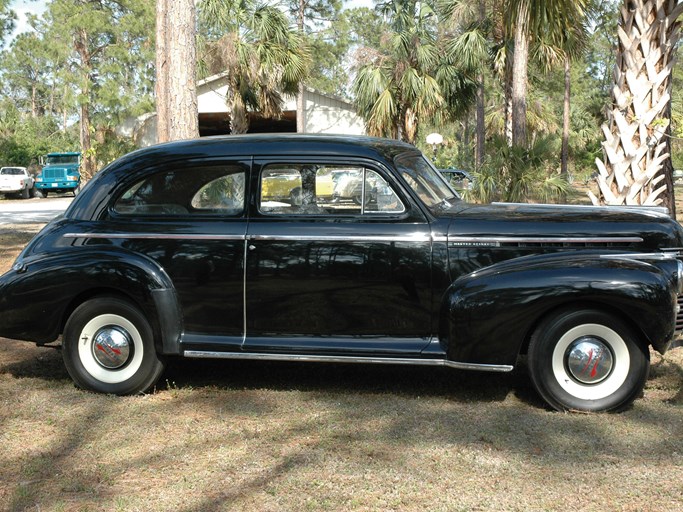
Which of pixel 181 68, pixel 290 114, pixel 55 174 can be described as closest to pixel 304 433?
pixel 181 68

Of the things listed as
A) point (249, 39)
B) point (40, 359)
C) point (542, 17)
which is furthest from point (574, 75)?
point (40, 359)

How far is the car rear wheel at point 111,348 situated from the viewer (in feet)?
17.4

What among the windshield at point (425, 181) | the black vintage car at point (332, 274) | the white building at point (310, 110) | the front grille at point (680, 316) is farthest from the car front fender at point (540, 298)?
the white building at point (310, 110)

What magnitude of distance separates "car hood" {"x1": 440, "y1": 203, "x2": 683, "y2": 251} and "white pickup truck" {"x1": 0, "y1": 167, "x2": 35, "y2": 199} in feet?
98.1

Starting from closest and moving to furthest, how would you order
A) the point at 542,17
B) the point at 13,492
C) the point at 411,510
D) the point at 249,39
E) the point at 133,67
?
the point at 411,510, the point at 13,492, the point at 542,17, the point at 249,39, the point at 133,67

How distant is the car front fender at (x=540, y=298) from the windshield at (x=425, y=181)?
2.15 ft

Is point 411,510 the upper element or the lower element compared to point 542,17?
lower

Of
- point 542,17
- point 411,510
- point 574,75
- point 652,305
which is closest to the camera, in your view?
point 411,510

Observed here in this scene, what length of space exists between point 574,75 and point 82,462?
190 ft

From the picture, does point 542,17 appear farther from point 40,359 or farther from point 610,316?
point 40,359

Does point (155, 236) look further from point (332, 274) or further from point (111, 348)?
point (332, 274)

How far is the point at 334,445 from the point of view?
171 inches

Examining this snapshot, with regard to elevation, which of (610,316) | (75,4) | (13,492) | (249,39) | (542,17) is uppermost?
(75,4)

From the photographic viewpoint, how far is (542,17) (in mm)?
8117
